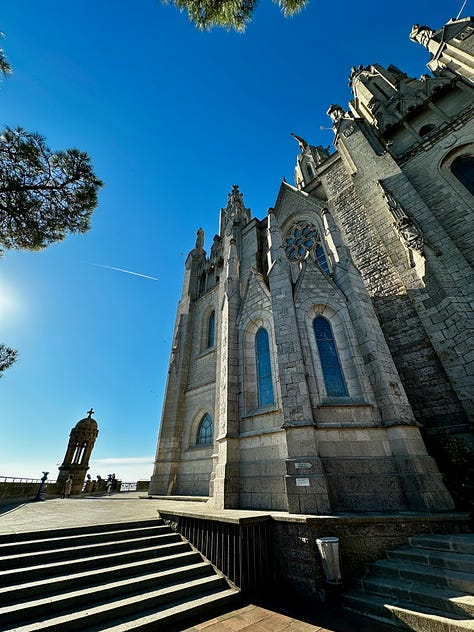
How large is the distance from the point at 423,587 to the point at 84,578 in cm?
491

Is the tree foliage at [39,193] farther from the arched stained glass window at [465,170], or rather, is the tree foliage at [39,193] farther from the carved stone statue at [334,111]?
the carved stone statue at [334,111]

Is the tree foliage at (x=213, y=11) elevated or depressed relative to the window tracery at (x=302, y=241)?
depressed

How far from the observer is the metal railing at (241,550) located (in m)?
4.37

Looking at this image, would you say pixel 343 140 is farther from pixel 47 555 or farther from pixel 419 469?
pixel 47 555

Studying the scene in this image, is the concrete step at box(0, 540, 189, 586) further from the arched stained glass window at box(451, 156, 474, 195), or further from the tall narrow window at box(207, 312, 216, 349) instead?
the arched stained glass window at box(451, 156, 474, 195)

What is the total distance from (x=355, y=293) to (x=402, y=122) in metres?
13.5

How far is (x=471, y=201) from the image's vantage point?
382 inches

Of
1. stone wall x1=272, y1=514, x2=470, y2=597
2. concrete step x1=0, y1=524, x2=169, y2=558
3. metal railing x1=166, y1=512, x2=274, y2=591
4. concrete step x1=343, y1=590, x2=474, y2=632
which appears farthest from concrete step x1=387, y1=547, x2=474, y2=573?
concrete step x1=0, y1=524, x2=169, y2=558

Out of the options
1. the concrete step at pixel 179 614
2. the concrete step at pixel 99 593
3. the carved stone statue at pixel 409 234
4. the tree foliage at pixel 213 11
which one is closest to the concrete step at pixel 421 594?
the concrete step at pixel 179 614

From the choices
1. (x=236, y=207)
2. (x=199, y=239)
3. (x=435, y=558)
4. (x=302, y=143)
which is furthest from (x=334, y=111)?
(x=435, y=558)

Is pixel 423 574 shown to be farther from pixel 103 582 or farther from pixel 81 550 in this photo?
pixel 81 550

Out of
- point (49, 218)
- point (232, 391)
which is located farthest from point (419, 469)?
point (49, 218)

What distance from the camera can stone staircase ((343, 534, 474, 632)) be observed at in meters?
2.96

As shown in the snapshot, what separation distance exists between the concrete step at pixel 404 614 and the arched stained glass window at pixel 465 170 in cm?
1309
